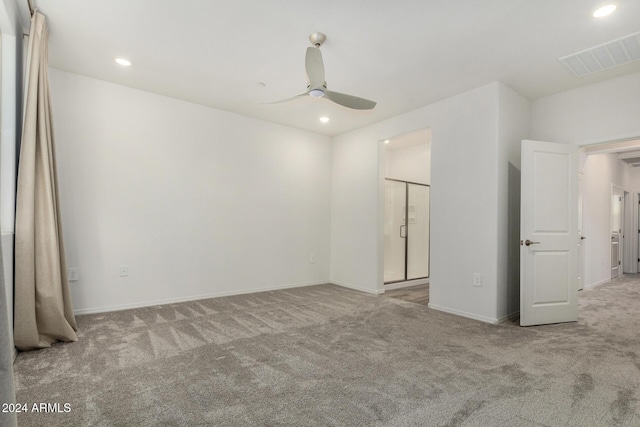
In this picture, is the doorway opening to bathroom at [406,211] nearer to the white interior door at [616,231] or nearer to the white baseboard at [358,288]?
the white baseboard at [358,288]

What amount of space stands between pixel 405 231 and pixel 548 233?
2536mm

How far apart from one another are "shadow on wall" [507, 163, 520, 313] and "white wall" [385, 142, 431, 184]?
95.3 inches

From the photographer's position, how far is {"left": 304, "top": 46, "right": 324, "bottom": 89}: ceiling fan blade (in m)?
2.58

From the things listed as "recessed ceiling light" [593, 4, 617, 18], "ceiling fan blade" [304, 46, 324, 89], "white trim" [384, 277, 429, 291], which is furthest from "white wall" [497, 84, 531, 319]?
"ceiling fan blade" [304, 46, 324, 89]

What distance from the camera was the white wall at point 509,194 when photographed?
3.63 meters

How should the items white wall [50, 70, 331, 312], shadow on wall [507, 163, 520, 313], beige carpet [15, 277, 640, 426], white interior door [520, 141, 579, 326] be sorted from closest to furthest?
beige carpet [15, 277, 640, 426], white interior door [520, 141, 579, 326], white wall [50, 70, 331, 312], shadow on wall [507, 163, 520, 313]

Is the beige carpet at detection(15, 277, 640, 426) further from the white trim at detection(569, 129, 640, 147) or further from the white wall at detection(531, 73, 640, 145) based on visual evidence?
the white wall at detection(531, 73, 640, 145)

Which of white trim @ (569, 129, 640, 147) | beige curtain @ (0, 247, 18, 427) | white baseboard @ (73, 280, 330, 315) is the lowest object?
white baseboard @ (73, 280, 330, 315)

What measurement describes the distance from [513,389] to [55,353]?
334 centimetres

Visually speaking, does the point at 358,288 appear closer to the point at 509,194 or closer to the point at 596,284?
the point at 509,194

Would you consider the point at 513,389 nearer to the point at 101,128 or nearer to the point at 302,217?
the point at 302,217

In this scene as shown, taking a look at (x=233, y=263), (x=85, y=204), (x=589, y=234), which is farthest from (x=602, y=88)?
(x=85, y=204)

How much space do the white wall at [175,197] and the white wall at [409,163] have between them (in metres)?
1.52

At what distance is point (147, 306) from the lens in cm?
398
